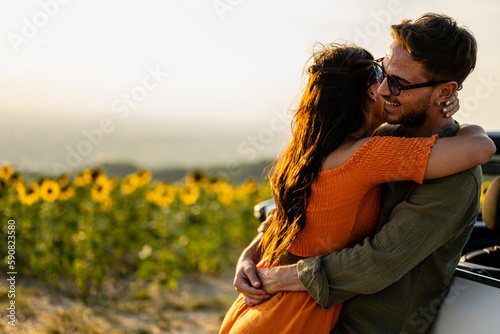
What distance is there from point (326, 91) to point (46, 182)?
3605mm

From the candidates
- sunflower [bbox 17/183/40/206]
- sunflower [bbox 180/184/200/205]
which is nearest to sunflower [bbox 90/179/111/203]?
sunflower [bbox 17/183/40/206]

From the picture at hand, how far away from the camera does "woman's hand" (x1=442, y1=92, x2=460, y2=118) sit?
1.83 m

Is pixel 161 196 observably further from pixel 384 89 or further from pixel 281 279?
pixel 384 89

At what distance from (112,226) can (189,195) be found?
91 centimetres

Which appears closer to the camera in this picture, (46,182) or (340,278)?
(340,278)

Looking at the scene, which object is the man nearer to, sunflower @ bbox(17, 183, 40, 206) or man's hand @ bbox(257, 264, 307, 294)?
man's hand @ bbox(257, 264, 307, 294)

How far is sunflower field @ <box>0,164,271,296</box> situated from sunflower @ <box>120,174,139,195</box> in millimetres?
10

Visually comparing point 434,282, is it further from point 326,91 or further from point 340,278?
point 326,91

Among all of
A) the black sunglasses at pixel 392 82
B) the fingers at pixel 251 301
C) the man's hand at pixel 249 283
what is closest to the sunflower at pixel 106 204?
the man's hand at pixel 249 283

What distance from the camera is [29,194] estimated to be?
15.6 ft

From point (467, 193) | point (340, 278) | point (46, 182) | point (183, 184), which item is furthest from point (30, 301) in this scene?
point (467, 193)

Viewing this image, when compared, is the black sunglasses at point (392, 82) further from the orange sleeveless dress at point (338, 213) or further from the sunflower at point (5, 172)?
the sunflower at point (5, 172)

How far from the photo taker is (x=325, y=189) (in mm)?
1771

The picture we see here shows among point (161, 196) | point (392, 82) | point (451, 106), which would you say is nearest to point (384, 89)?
point (392, 82)
